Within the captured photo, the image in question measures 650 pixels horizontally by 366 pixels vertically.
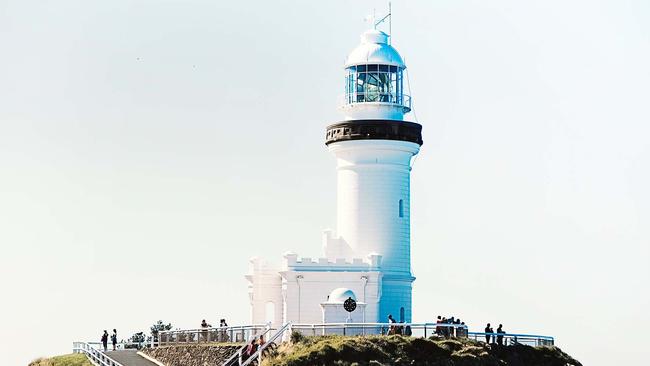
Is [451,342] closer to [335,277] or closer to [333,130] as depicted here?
[335,277]

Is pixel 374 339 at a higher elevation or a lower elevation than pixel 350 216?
lower

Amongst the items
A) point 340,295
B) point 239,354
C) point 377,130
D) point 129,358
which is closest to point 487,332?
point 340,295

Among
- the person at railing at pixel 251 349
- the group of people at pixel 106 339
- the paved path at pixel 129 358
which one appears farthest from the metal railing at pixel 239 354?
the group of people at pixel 106 339

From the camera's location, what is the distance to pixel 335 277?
6781 cm

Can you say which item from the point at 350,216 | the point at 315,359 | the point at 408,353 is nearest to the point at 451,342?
the point at 408,353

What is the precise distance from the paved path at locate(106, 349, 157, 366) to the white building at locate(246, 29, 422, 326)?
6.22 m

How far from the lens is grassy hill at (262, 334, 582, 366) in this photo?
54.0 m

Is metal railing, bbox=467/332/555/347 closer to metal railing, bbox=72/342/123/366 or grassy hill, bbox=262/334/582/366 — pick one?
grassy hill, bbox=262/334/582/366

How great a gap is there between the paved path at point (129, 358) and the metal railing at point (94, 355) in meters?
0.57

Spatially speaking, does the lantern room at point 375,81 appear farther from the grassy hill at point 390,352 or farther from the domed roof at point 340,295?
the grassy hill at point 390,352

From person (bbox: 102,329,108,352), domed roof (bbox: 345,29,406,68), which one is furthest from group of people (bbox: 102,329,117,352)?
domed roof (bbox: 345,29,406,68)

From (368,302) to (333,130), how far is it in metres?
8.28

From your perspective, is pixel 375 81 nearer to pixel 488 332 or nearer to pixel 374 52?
pixel 374 52

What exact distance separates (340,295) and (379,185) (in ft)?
24.1
